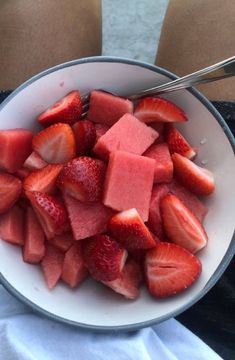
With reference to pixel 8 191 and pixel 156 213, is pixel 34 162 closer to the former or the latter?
pixel 8 191

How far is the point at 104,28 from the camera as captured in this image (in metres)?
1.21

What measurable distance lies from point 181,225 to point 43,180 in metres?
0.20

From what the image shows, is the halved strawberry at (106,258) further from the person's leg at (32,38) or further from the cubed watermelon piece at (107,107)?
the person's leg at (32,38)

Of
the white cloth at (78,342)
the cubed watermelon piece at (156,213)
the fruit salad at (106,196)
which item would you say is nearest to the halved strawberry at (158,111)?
the fruit salad at (106,196)

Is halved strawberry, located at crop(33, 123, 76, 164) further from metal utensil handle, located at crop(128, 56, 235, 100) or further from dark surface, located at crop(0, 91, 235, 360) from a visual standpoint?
dark surface, located at crop(0, 91, 235, 360)

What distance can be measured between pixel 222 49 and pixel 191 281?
439 mm

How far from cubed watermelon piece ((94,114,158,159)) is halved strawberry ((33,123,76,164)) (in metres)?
0.04

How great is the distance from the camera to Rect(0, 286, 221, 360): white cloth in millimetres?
710

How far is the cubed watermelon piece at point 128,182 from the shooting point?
2.23 ft

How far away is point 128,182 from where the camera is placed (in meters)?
0.69

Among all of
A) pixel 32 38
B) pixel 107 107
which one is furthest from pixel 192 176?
pixel 32 38

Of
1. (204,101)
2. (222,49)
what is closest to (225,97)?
(222,49)

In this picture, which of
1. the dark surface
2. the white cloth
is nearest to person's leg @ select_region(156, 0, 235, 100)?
the dark surface

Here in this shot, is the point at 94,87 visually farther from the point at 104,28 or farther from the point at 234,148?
the point at 104,28
